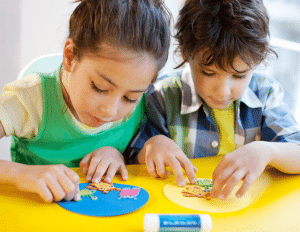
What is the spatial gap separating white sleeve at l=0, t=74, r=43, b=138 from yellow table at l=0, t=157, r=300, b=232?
0.62ft

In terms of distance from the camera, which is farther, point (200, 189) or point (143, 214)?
point (200, 189)

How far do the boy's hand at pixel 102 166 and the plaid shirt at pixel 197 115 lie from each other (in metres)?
0.21

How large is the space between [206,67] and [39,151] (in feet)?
1.56

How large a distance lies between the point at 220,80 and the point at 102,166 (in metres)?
0.35

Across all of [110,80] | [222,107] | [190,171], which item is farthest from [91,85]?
[222,107]

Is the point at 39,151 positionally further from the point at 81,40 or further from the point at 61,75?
the point at 81,40

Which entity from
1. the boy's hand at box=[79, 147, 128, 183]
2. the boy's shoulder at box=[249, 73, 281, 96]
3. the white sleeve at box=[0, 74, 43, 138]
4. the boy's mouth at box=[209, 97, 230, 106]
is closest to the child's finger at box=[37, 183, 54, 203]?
the boy's hand at box=[79, 147, 128, 183]

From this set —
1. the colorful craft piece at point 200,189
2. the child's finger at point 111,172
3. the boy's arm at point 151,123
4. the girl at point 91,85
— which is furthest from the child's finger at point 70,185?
the boy's arm at point 151,123

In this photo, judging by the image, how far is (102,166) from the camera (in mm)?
714

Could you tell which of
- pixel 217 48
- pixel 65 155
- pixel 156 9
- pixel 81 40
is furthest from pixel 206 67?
pixel 65 155

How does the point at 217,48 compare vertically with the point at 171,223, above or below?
above

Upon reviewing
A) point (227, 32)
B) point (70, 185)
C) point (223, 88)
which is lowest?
point (70, 185)

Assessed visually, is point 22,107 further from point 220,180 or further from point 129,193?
point 220,180

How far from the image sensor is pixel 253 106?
995mm
